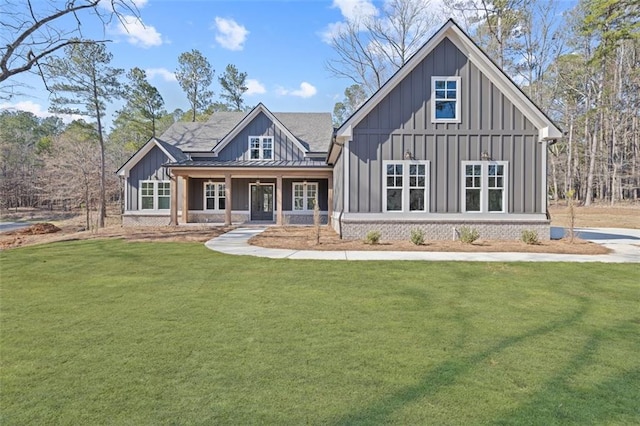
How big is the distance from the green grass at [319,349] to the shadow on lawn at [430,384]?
0.02 meters

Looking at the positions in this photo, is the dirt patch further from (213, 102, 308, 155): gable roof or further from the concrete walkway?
(213, 102, 308, 155): gable roof

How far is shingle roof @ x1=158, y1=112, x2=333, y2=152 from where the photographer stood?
21.3 meters

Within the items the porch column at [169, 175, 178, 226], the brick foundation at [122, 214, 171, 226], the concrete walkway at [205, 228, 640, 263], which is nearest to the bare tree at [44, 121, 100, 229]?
the brick foundation at [122, 214, 171, 226]

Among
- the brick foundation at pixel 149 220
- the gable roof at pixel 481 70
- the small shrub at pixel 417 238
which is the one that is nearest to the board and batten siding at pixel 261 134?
the brick foundation at pixel 149 220

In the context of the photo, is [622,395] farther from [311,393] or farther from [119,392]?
[119,392]

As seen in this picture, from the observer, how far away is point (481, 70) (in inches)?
495

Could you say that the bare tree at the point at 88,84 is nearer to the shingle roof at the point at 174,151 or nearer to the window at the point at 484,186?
the shingle roof at the point at 174,151

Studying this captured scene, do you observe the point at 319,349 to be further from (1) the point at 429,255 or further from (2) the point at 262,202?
(2) the point at 262,202

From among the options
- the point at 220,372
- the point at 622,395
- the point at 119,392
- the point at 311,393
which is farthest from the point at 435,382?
the point at 119,392

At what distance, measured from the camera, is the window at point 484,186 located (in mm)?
12656

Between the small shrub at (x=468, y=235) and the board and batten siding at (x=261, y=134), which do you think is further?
the board and batten siding at (x=261, y=134)

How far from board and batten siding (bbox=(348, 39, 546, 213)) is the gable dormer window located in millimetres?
8773

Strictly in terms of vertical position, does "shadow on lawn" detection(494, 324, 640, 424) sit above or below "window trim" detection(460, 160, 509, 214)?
below

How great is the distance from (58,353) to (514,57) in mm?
35060
